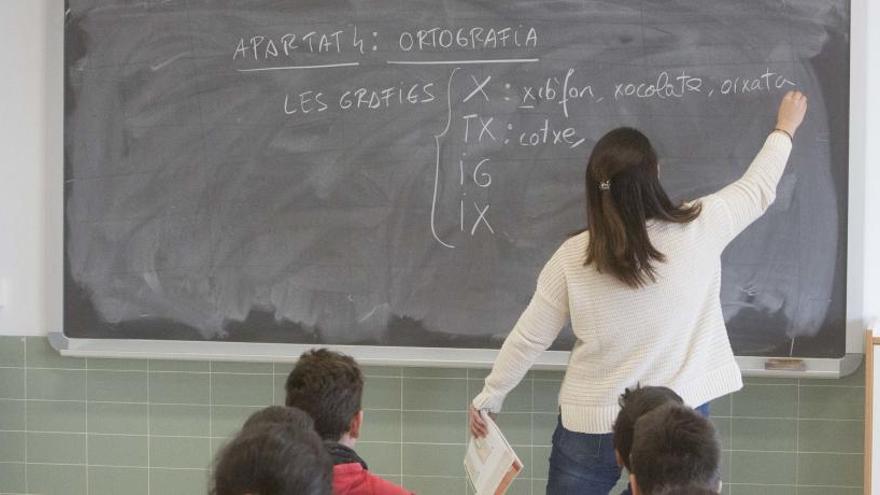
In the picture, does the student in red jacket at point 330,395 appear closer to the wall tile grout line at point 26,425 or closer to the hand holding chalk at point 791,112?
the hand holding chalk at point 791,112

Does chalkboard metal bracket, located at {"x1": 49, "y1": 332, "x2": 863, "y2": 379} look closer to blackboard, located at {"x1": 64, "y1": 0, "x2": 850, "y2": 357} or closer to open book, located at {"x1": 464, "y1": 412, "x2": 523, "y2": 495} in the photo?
blackboard, located at {"x1": 64, "y1": 0, "x2": 850, "y2": 357}

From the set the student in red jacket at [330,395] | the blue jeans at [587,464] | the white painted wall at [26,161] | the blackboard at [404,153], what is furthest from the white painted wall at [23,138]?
the blue jeans at [587,464]

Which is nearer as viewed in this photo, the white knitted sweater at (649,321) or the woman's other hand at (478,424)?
the white knitted sweater at (649,321)

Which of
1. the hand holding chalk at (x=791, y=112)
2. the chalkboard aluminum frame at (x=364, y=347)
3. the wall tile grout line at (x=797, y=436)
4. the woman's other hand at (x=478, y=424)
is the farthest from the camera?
the wall tile grout line at (x=797, y=436)

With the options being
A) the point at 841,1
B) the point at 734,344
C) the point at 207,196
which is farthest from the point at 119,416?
the point at 841,1

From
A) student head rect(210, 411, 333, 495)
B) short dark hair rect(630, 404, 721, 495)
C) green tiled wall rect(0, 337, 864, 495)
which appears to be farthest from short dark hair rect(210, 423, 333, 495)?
green tiled wall rect(0, 337, 864, 495)

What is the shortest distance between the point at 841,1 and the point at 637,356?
1389 mm

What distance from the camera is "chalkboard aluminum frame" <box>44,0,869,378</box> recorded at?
3.43 m

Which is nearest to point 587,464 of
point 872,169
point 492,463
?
point 492,463

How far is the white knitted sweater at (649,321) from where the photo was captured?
2.87 metres

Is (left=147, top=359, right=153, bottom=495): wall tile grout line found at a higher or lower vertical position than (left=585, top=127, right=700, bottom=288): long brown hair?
lower

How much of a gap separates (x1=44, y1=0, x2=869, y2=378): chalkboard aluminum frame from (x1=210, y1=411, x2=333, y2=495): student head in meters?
1.86

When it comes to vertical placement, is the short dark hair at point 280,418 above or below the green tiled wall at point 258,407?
above

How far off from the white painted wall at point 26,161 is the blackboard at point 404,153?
0.09 m
